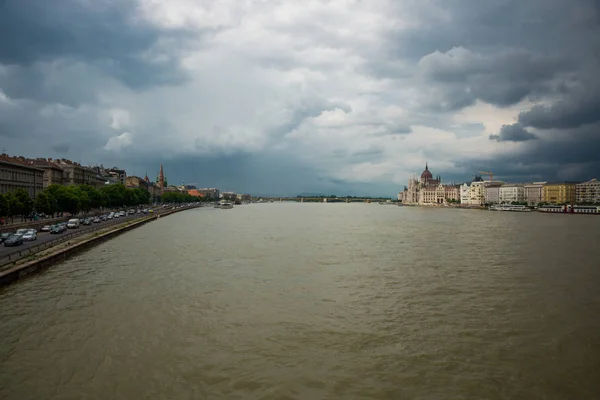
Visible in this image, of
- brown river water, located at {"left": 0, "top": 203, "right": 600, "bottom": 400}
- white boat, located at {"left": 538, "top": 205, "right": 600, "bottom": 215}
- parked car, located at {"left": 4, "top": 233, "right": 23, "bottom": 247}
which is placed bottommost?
brown river water, located at {"left": 0, "top": 203, "right": 600, "bottom": 400}

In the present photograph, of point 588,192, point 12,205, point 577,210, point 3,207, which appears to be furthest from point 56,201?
point 588,192

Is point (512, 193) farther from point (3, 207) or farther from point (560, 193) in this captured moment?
point (3, 207)

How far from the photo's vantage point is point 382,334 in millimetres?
13586

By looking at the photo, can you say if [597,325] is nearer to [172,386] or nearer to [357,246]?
[172,386]

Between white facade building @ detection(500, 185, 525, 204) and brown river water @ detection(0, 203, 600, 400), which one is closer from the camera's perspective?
brown river water @ detection(0, 203, 600, 400)

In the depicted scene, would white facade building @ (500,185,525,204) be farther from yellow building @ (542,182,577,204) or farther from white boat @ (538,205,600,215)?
white boat @ (538,205,600,215)

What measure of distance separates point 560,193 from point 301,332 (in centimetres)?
18676

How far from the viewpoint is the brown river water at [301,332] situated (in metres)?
10.1

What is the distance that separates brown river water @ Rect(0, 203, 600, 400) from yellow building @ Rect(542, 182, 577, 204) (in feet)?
541

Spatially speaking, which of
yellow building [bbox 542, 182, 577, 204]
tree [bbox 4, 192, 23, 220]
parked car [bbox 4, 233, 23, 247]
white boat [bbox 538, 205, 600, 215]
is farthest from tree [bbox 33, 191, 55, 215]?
yellow building [bbox 542, 182, 577, 204]

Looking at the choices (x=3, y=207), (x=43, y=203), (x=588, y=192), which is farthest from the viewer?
(x=588, y=192)

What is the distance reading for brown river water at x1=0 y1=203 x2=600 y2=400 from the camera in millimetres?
10133

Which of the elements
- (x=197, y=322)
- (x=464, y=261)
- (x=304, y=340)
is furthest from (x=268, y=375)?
(x=464, y=261)

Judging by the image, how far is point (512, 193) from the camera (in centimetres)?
19050
